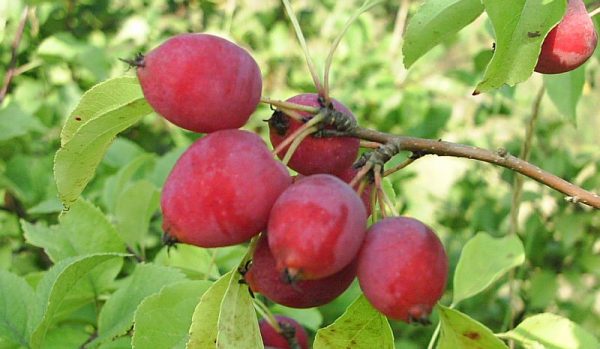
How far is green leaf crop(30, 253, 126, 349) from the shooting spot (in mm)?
864

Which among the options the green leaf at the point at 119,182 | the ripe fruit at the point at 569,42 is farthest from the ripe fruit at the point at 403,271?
the green leaf at the point at 119,182

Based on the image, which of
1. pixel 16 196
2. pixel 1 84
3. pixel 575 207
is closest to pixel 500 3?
pixel 16 196

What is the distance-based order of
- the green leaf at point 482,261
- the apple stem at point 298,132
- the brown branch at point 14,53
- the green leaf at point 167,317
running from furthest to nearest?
1. the brown branch at point 14,53
2. the green leaf at point 482,261
3. the green leaf at point 167,317
4. the apple stem at point 298,132

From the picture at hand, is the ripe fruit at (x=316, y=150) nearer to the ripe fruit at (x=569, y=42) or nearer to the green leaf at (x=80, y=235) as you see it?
the ripe fruit at (x=569, y=42)

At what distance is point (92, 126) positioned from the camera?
30.7 inches

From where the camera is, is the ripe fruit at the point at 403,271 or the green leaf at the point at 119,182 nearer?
the ripe fruit at the point at 403,271

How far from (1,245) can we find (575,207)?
130cm

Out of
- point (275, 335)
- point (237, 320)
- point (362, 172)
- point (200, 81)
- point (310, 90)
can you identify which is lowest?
point (310, 90)

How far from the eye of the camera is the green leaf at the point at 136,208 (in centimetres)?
121

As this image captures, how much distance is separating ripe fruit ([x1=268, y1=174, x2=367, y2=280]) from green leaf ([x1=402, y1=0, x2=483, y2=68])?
0.98 feet

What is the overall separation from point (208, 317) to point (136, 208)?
0.49 metres

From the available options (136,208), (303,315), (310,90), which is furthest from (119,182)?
(310,90)

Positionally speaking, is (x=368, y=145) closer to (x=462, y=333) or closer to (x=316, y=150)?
(x=316, y=150)

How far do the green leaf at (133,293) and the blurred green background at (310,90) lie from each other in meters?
0.26
